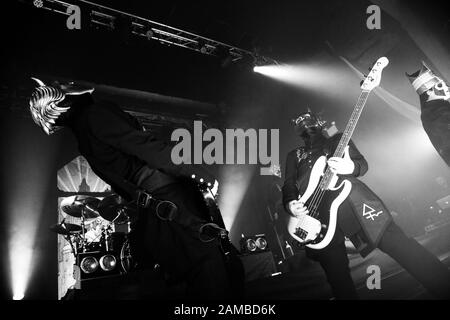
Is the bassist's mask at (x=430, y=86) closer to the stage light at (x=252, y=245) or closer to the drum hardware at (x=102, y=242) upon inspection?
the stage light at (x=252, y=245)

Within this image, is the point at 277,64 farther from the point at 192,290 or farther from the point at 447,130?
the point at 192,290

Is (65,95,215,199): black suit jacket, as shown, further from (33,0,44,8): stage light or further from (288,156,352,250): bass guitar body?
(33,0,44,8): stage light

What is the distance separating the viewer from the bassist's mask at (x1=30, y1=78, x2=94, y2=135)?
66.8 inches

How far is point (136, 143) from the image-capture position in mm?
1486

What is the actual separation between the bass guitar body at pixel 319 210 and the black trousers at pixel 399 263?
4.3 inches

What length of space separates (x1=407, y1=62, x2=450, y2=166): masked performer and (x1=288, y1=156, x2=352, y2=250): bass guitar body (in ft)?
4.09

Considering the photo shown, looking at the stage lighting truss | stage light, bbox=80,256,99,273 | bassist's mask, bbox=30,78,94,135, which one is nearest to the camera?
bassist's mask, bbox=30,78,94,135

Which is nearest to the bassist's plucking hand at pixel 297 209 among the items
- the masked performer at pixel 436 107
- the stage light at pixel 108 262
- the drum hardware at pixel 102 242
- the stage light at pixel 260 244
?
the masked performer at pixel 436 107

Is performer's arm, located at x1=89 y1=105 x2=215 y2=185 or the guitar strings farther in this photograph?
the guitar strings

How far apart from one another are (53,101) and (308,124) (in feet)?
7.49

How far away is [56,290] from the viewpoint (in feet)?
17.4

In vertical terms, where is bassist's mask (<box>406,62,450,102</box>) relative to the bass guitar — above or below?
above

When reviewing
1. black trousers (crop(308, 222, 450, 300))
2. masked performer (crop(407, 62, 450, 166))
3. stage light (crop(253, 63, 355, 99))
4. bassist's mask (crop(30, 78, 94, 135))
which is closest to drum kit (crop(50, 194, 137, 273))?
bassist's mask (crop(30, 78, 94, 135))

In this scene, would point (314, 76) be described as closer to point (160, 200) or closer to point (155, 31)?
point (155, 31)
